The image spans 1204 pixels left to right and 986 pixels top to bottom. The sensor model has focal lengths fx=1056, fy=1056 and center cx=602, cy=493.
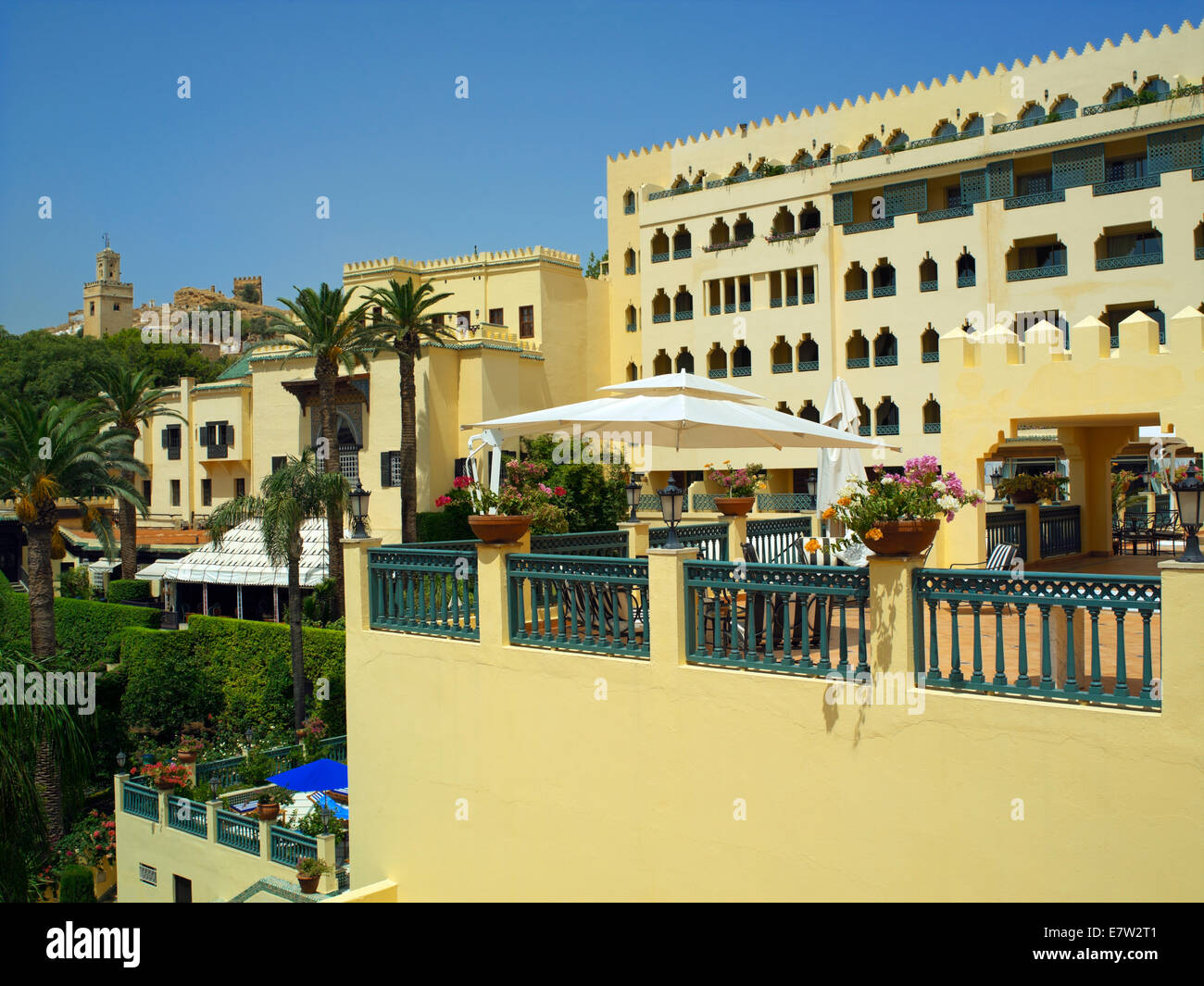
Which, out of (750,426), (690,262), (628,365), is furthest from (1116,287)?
(750,426)

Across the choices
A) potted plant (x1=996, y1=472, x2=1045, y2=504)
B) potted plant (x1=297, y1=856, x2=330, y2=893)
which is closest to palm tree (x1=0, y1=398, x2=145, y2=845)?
potted plant (x1=297, y1=856, x2=330, y2=893)

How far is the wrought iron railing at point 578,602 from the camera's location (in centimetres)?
890

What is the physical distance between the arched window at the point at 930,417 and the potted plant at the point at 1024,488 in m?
19.0

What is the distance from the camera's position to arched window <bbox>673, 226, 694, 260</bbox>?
42.8 meters

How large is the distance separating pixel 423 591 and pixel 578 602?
2.02 meters

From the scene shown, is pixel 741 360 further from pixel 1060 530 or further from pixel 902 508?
pixel 902 508

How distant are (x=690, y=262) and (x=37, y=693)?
31059 mm

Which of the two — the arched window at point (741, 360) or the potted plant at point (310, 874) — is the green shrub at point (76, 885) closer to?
the potted plant at point (310, 874)

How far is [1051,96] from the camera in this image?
1387 inches

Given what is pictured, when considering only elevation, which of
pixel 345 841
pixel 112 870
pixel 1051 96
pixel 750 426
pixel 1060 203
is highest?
pixel 1051 96

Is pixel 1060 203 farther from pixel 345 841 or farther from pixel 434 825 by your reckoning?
pixel 434 825

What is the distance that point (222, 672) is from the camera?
33812mm

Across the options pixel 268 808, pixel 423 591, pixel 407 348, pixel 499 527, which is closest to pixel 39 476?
pixel 268 808

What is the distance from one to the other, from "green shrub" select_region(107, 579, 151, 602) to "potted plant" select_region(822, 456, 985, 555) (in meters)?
39.3
